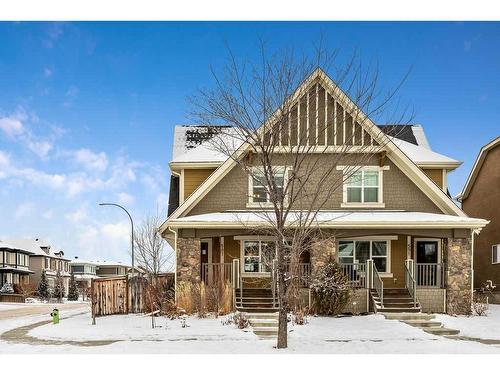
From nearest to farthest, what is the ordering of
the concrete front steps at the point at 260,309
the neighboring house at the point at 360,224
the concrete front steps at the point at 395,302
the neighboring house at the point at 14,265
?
1. the concrete front steps at the point at 260,309
2. the concrete front steps at the point at 395,302
3. the neighboring house at the point at 360,224
4. the neighboring house at the point at 14,265

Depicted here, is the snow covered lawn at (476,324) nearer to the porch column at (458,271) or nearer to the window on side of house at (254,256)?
the porch column at (458,271)

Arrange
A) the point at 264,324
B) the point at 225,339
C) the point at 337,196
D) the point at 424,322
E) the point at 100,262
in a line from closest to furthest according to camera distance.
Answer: the point at 225,339 < the point at 264,324 < the point at 424,322 < the point at 337,196 < the point at 100,262

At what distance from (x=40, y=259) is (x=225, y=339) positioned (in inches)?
2790

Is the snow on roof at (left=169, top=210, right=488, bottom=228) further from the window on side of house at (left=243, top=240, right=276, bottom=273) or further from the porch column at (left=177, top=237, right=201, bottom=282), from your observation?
the window on side of house at (left=243, top=240, right=276, bottom=273)

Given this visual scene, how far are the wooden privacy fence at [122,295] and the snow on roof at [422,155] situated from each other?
10.4 meters

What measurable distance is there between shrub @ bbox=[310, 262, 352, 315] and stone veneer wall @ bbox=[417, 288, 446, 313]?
264cm

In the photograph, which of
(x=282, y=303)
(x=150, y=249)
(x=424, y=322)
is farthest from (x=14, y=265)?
(x=282, y=303)

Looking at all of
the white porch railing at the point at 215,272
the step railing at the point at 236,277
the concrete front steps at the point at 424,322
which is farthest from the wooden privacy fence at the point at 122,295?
the concrete front steps at the point at 424,322

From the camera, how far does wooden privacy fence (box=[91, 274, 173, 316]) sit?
19.8 metres

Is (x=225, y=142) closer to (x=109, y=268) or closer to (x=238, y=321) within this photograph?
(x=238, y=321)

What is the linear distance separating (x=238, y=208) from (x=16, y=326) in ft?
27.3

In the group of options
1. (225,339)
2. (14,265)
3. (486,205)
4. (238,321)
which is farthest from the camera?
(14,265)

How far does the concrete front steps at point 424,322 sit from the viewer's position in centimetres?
1539

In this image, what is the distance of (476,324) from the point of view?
17.0 metres
